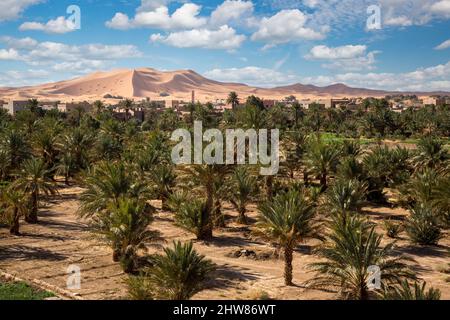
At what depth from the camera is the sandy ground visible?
1686 cm

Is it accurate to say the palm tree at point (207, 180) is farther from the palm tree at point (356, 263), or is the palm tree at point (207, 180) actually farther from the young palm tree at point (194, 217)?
the palm tree at point (356, 263)

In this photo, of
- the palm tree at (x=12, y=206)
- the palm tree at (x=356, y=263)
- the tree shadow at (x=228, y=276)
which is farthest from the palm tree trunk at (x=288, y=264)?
the palm tree at (x=12, y=206)

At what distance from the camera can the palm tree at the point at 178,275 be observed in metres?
13.9

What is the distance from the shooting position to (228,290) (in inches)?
669

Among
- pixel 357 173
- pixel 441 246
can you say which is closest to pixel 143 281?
pixel 441 246

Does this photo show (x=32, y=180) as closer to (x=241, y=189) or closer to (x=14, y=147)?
(x=14, y=147)

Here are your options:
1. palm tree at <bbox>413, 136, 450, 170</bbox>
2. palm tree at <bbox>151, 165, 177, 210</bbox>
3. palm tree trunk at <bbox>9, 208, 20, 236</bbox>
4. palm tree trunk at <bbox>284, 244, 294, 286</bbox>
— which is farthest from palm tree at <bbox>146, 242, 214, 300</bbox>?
palm tree at <bbox>413, 136, 450, 170</bbox>

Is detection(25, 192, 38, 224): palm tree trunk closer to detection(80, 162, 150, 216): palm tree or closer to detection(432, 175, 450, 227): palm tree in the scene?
detection(80, 162, 150, 216): palm tree

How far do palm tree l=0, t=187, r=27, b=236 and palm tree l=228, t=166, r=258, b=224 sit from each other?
10506 millimetres

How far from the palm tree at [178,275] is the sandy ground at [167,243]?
86.3 inches

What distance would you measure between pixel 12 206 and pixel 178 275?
12867mm

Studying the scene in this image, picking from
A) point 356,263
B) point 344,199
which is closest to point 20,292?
point 356,263
